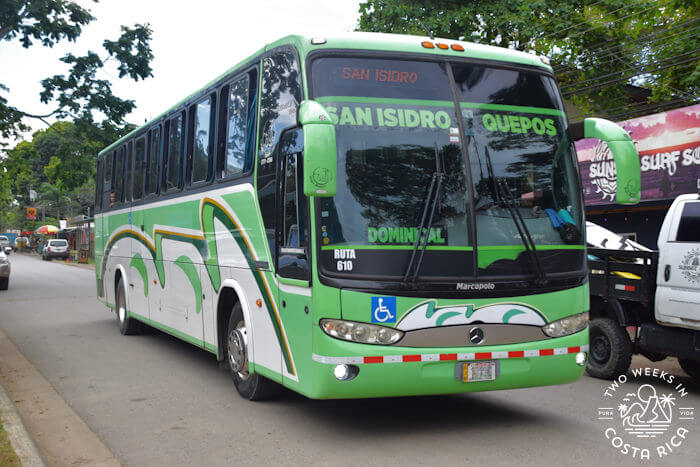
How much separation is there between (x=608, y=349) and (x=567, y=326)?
9.99 ft

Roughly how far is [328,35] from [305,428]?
3.37 metres

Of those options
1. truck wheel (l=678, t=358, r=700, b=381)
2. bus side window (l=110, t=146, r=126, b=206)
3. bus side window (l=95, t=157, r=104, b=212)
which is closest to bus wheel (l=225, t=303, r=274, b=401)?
truck wheel (l=678, t=358, r=700, b=381)


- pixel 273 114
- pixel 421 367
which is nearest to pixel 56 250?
pixel 273 114

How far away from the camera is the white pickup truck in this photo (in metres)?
8.06

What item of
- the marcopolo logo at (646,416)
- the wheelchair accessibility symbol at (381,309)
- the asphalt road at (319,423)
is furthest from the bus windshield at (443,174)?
the marcopolo logo at (646,416)

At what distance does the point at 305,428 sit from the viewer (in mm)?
6551

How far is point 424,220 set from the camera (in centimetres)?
592

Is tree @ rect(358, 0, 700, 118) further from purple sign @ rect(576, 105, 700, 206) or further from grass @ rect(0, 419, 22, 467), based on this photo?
grass @ rect(0, 419, 22, 467)

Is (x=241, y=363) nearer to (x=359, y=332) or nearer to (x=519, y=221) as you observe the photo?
(x=359, y=332)

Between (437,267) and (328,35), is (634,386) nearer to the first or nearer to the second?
(437,267)

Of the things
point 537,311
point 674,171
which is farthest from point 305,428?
point 674,171

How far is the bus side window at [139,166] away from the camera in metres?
12.0

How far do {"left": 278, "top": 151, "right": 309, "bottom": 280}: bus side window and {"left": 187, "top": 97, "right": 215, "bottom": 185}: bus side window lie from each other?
8.21 ft

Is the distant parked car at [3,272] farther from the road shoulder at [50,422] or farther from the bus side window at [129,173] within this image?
the road shoulder at [50,422]
